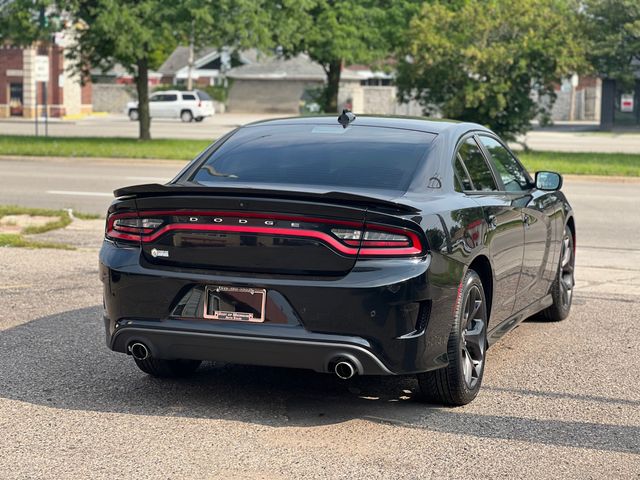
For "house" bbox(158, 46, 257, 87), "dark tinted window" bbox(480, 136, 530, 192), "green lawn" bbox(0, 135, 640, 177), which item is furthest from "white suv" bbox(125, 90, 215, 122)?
"dark tinted window" bbox(480, 136, 530, 192)

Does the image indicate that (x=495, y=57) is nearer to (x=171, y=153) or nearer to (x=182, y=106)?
(x=171, y=153)

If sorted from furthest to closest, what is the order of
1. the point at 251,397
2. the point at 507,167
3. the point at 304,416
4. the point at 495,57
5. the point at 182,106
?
1. the point at 182,106
2. the point at 495,57
3. the point at 507,167
4. the point at 251,397
5. the point at 304,416

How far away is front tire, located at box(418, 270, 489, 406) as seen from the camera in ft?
19.8

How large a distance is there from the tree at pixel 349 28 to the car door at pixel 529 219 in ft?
84.3

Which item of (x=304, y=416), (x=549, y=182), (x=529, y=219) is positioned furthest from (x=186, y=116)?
(x=304, y=416)

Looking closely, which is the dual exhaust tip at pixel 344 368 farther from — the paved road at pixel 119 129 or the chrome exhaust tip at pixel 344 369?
the paved road at pixel 119 129

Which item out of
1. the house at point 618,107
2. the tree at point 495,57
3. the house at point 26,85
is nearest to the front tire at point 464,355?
the tree at point 495,57

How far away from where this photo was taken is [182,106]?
63156 mm

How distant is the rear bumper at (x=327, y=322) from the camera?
18.4 feet

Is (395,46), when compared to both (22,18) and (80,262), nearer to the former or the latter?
(22,18)

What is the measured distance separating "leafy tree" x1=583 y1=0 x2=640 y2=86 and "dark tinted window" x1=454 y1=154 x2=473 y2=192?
2494 cm

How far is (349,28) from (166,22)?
5713mm

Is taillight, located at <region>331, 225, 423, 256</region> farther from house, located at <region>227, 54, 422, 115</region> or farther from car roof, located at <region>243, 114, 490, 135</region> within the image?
house, located at <region>227, 54, 422, 115</region>

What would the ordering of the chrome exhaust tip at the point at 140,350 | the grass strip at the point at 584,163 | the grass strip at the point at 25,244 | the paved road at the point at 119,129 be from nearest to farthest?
the chrome exhaust tip at the point at 140,350, the grass strip at the point at 25,244, the grass strip at the point at 584,163, the paved road at the point at 119,129
